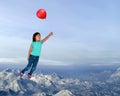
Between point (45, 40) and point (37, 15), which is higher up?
point (37, 15)

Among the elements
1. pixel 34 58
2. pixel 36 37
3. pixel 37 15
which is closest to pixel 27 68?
pixel 34 58

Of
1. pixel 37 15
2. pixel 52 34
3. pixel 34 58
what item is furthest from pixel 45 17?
pixel 34 58

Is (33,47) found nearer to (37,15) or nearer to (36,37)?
(36,37)

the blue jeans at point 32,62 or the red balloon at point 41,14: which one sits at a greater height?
the red balloon at point 41,14

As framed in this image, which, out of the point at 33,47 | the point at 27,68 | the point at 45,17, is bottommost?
the point at 27,68

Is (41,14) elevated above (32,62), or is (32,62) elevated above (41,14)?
(41,14)

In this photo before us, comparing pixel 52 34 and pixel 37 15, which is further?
pixel 52 34

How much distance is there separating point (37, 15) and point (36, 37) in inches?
59.2

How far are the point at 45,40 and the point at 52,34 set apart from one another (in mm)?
738

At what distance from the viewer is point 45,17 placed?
17.9 meters

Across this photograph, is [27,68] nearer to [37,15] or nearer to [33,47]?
[33,47]

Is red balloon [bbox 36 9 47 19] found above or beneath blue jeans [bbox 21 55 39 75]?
above

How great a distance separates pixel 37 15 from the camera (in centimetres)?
1792

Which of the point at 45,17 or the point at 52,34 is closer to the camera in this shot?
the point at 45,17
